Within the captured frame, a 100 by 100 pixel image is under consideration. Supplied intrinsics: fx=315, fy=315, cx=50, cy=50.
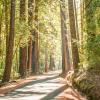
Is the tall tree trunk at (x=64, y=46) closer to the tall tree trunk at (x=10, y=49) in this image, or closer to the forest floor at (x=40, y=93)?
the tall tree trunk at (x=10, y=49)

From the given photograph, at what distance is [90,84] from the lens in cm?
1561

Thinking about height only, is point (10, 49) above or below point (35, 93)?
above

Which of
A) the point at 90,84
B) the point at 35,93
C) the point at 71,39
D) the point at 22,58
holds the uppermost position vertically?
the point at 71,39

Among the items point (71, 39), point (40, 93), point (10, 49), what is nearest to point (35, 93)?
point (40, 93)

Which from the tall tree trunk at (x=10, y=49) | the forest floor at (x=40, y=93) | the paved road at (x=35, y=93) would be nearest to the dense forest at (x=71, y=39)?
the tall tree trunk at (x=10, y=49)

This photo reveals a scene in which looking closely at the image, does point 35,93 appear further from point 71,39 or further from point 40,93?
point 71,39

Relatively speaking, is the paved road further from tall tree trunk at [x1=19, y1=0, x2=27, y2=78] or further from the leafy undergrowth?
Result: tall tree trunk at [x1=19, y1=0, x2=27, y2=78]

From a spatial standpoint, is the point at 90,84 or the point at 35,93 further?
the point at 90,84

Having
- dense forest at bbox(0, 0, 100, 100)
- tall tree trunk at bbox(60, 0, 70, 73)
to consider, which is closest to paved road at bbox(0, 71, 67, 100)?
dense forest at bbox(0, 0, 100, 100)

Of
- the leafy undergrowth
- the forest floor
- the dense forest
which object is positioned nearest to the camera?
the forest floor

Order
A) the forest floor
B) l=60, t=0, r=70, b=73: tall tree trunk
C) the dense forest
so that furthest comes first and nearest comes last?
1. l=60, t=0, r=70, b=73: tall tree trunk
2. the dense forest
3. the forest floor

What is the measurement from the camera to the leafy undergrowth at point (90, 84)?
14619 mm

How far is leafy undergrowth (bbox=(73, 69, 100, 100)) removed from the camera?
1462 centimetres

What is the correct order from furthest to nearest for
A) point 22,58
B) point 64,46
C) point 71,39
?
point 64,46 → point 22,58 → point 71,39
